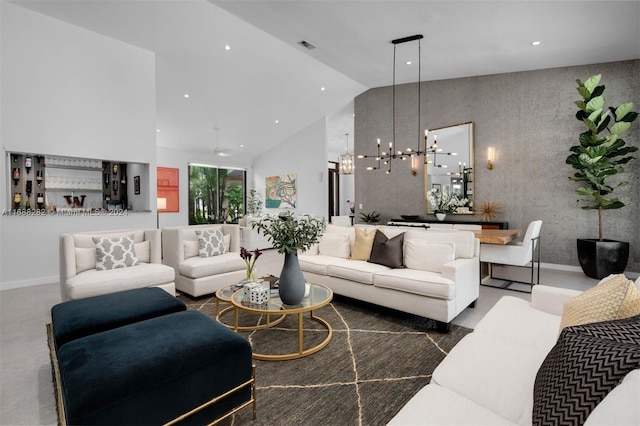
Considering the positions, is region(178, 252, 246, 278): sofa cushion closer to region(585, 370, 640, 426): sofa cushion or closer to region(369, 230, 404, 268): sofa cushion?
region(369, 230, 404, 268): sofa cushion

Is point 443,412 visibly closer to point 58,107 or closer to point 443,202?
point 443,202

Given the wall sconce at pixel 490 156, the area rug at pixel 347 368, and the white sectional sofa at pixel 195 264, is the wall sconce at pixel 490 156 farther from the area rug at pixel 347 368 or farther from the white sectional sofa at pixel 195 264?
the white sectional sofa at pixel 195 264

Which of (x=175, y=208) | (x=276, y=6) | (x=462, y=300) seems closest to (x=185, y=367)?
(x=462, y=300)

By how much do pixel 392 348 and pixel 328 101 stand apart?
6539mm

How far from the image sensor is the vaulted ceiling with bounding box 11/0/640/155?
3.73 meters

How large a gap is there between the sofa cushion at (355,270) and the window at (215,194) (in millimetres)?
6911

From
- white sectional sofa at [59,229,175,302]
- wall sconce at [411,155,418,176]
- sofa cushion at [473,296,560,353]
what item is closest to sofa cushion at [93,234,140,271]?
white sectional sofa at [59,229,175,302]

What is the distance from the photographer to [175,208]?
9180 millimetres

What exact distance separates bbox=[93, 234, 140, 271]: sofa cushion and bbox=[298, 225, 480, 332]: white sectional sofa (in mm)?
1992

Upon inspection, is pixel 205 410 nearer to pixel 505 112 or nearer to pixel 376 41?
pixel 376 41

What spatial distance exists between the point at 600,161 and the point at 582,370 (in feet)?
16.8

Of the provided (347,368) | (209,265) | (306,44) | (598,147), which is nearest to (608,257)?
(598,147)

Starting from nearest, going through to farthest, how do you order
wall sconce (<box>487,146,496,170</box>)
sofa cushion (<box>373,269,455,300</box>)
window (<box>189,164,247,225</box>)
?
sofa cushion (<box>373,269,455,300</box>)
wall sconce (<box>487,146,496,170</box>)
window (<box>189,164,247,225</box>)

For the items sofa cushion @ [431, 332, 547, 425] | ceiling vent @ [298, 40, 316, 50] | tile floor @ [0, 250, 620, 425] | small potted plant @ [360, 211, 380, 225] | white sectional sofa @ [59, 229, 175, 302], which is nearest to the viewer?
sofa cushion @ [431, 332, 547, 425]
